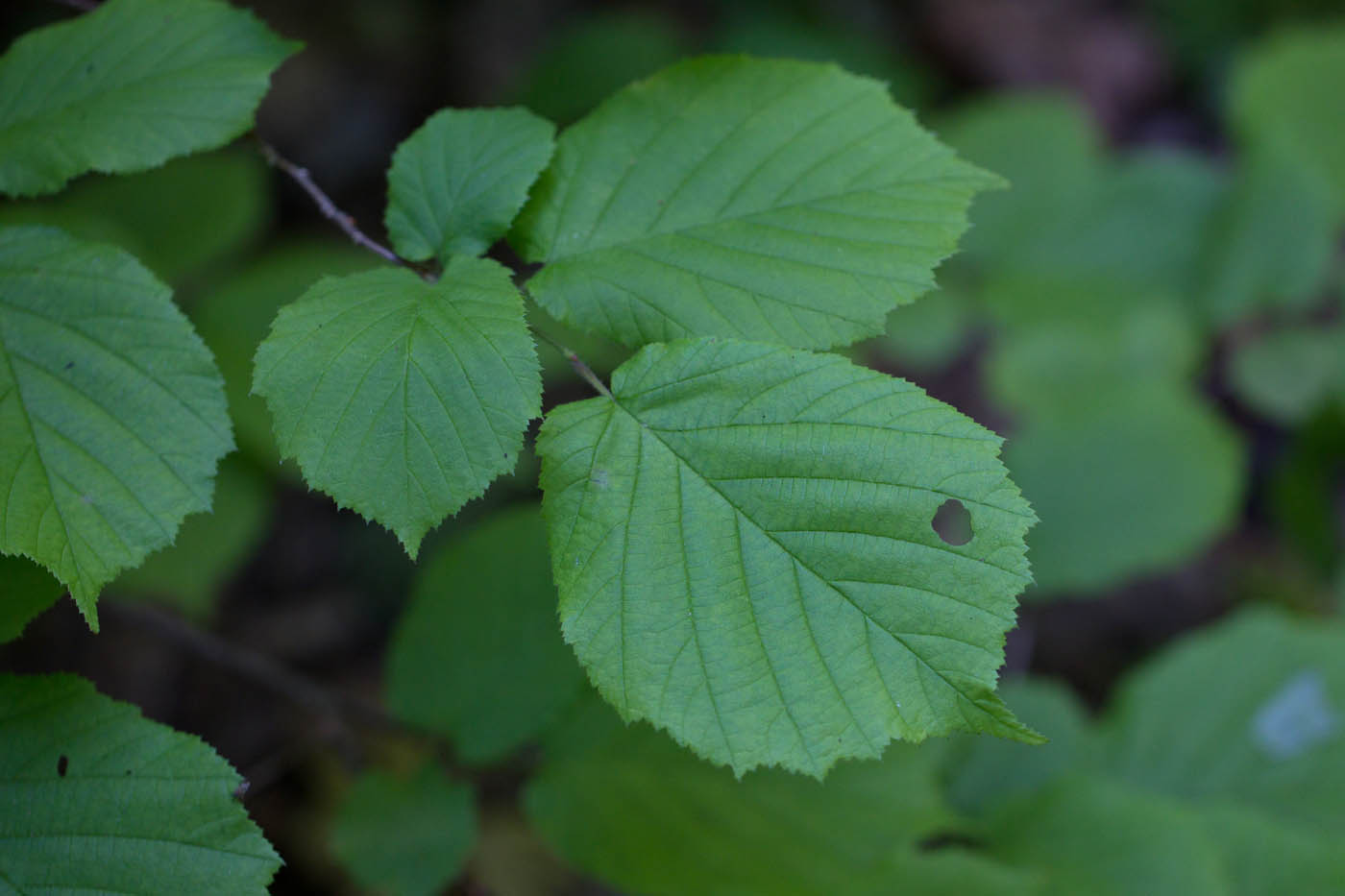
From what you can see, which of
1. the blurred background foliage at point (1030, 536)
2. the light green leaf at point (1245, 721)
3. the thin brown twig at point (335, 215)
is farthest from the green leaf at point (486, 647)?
the light green leaf at point (1245, 721)

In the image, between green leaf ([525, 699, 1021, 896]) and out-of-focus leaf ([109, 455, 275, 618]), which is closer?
green leaf ([525, 699, 1021, 896])

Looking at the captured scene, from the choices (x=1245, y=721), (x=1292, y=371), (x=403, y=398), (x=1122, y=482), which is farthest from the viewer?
(x=1292, y=371)

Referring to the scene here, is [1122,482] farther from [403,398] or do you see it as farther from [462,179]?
[403,398]

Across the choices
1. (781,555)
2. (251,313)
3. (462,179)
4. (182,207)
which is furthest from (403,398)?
(182,207)

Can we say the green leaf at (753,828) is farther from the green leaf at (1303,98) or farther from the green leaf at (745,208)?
the green leaf at (1303,98)

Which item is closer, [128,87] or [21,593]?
[21,593]

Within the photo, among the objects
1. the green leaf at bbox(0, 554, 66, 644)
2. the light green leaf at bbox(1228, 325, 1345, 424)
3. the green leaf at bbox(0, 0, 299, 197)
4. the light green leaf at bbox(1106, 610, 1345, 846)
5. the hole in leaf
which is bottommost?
the hole in leaf

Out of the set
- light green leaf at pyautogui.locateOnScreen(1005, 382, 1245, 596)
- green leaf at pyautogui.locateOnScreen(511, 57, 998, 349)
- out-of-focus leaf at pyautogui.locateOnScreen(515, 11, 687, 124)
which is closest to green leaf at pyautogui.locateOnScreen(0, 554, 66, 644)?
green leaf at pyautogui.locateOnScreen(511, 57, 998, 349)

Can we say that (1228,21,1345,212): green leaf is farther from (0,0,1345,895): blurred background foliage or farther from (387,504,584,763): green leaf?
(387,504,584,763): green leaf
